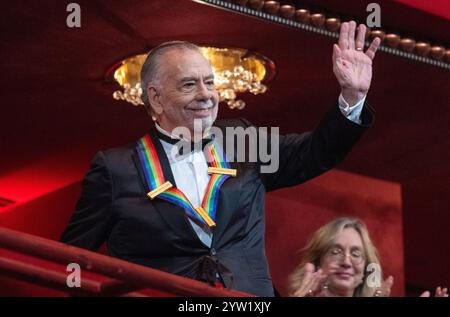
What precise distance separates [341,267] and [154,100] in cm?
81

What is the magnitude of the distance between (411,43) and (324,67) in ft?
1.24

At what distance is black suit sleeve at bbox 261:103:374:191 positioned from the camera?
10.0ft

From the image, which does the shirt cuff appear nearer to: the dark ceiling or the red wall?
the dark ceiling

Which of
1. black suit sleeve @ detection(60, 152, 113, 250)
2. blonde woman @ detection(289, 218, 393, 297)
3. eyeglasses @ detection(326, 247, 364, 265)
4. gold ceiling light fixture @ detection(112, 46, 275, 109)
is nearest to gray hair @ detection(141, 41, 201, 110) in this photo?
black suit sleeve @ detection(60, 152, 113, 250)

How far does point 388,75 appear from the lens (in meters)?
4.81

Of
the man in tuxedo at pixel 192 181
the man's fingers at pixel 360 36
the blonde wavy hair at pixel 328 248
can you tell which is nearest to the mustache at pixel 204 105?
the man in tuxedo at pixel 192 181

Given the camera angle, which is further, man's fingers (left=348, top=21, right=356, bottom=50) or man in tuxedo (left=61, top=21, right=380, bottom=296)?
man's fingers (left=348, top=21, right=356, bottom=50)

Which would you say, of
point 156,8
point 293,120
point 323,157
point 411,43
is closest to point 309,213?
point 293,120

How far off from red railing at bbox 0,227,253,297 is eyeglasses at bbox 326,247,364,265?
1298 mm

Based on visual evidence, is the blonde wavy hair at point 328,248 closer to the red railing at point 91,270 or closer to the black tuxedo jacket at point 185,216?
the black tuxedo jacket at point 185,216

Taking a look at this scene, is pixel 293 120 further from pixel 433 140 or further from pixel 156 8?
pixel 156 8

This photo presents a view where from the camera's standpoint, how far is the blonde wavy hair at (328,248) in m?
3.65

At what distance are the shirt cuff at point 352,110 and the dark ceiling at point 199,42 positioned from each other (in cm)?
120

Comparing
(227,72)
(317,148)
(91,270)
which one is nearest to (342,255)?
(317,148)
